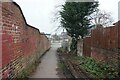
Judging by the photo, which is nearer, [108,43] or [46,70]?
[108,43]

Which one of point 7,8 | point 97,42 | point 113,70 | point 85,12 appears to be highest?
point 85,12

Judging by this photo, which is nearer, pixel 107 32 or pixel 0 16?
pixel 0 16

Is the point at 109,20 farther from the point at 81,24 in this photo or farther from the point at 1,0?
the point at 1,0

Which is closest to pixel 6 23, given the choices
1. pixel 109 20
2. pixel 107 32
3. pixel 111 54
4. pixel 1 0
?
pixel 1 0

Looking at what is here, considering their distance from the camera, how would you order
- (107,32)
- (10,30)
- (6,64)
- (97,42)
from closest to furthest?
(6,64) → (10,30) → (107,32) → (97,42)

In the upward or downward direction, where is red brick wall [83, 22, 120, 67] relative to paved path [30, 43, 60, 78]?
upward

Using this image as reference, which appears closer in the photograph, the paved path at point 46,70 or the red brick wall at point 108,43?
the red brick wall at point 108,43

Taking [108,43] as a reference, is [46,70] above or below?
below

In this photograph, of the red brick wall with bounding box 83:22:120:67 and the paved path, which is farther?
the paved path

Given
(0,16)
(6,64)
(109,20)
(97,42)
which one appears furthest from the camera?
(109,20)

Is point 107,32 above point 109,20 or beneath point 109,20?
beneath

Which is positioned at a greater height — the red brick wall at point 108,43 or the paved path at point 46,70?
the red brick wall at point 108,43

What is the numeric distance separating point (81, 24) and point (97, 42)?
12677 millimetres

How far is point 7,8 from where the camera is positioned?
599 cm
